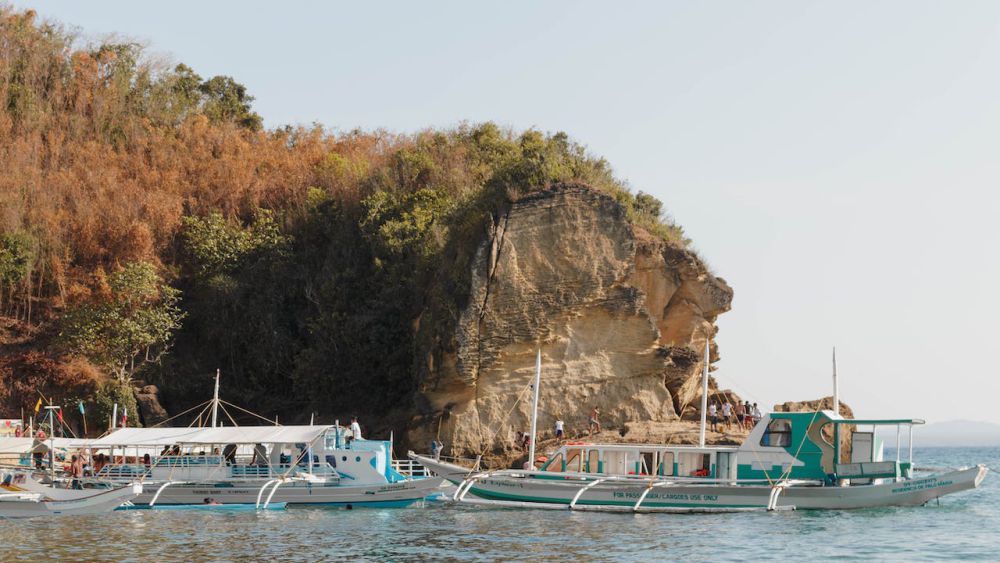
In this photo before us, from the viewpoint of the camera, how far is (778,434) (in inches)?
1610

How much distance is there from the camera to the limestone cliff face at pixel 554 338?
5200cm

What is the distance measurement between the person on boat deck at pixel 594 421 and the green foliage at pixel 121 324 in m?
22.8

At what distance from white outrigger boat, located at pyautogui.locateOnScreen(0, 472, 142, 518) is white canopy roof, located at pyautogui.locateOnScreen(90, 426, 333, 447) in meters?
3.46

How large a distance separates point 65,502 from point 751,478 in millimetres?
22906

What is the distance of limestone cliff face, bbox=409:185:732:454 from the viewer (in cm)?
5200

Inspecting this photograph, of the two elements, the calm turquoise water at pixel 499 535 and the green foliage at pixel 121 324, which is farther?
the green foliage at pixel 121 324

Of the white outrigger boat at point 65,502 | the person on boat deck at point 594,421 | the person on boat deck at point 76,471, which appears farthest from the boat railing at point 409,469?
the person on boat deck at point 76,471

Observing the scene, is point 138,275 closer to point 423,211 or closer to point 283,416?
point 283,416

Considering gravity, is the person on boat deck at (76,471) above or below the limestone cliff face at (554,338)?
below

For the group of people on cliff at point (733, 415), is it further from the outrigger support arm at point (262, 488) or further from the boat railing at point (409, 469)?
the outrigger support arm at point (262, 488)

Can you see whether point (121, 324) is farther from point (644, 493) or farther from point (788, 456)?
point (788, 456)

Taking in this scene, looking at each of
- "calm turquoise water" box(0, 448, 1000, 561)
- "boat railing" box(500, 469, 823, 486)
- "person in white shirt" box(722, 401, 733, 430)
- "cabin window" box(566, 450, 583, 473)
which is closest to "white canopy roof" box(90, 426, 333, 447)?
"calm turquoise water" box(0, 448, 1000, 561)

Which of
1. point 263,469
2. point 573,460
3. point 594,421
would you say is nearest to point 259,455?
point 263,469

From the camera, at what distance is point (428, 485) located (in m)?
41.7
